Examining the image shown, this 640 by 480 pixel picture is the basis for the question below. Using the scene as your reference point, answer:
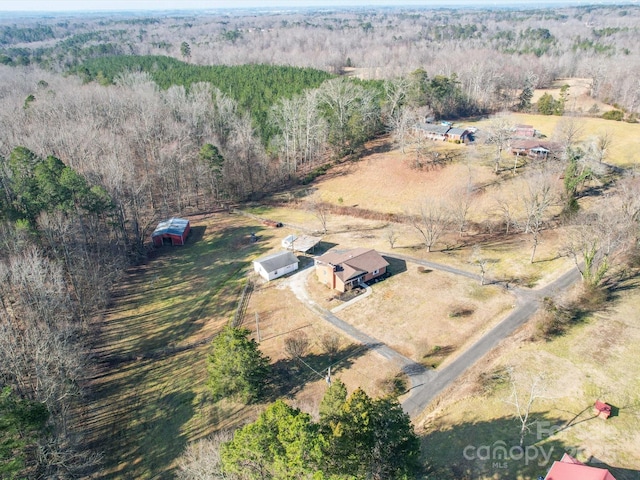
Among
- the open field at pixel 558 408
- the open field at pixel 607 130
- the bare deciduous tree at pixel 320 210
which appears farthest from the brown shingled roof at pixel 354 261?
the open field at pixel 607 130

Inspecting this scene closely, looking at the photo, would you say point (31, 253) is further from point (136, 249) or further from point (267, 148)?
point (267, 148)

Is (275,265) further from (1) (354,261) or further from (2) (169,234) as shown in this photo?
(2) (169,234)

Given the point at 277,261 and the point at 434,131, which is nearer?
the point at 277,261

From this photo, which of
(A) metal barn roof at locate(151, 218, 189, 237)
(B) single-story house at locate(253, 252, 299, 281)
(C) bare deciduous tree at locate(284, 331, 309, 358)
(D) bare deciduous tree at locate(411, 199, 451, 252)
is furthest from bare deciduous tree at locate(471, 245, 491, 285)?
(A) metal barn roof at locate(151, 218, 189, 237)

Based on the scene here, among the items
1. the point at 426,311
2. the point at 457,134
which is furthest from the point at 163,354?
the point at 457,134

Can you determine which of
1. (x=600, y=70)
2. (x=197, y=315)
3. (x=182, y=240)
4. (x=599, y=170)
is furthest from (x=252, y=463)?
(x=600, y=70)

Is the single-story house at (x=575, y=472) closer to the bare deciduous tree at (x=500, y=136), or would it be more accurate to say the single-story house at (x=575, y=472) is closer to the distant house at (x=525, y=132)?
the bare deciduous tree at (x=500, y=136)
